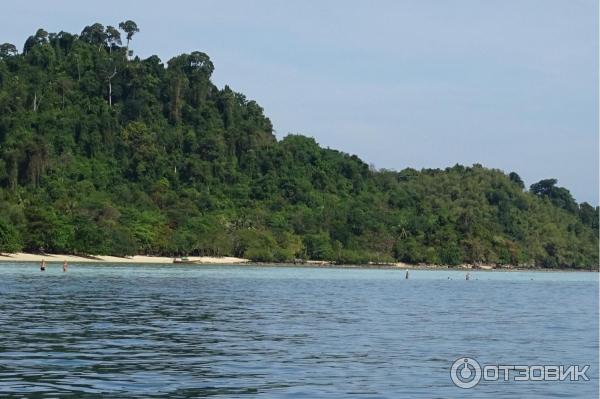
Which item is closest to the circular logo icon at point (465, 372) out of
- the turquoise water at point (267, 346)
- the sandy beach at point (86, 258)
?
the turquoise water at point (267, 346)

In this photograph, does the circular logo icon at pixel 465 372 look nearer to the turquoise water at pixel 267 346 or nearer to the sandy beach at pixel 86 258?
the turquoise water at pixel 267 346

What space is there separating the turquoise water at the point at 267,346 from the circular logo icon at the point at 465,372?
439 millimetres

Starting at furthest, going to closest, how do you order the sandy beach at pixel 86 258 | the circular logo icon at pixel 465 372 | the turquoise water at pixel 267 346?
1. the sandy beach at pixel 86 258
2. the circular logo icon at pixel 465 372
3. the turquoise water at pixel 267 346

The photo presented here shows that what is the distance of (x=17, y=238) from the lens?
506 ft

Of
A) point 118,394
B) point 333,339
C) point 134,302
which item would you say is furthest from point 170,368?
point 134,302

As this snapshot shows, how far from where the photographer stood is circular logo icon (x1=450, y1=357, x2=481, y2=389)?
1154 inches

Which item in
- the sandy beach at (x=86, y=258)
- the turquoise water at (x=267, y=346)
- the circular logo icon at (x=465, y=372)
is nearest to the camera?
the turquoise water at (x=267, y=346)

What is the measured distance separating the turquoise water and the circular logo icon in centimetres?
44

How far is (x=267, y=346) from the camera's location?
3775 cm

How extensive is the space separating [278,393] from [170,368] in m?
5.65

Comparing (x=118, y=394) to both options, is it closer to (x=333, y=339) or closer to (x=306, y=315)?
(x=333, y=339)

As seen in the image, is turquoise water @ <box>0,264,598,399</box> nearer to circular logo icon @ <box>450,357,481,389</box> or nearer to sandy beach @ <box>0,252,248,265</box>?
circular logo icon @ <box>450,357,481,389</box>

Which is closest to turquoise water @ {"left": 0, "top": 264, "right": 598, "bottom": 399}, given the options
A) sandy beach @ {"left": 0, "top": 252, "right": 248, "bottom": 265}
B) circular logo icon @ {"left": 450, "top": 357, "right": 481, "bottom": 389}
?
circular logo icon @ {"left": 450, "top": 357, "right": 481, "bottom": 389}

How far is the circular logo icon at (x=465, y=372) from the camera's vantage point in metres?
29.3
